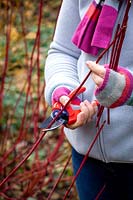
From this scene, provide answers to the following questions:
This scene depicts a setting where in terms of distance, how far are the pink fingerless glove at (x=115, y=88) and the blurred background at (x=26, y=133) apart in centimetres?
53

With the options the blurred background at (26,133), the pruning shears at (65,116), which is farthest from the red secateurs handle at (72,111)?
the blurred background at (26,133)

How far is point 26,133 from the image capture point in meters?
2.56

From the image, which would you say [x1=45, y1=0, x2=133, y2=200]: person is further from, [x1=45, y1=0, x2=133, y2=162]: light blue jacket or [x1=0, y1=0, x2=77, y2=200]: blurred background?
[x1=0, y1=0, x2=77, y2=200]: blurred background

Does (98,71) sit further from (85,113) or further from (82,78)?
(82,78)

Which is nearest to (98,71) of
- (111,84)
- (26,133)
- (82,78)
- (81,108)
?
(111,84)

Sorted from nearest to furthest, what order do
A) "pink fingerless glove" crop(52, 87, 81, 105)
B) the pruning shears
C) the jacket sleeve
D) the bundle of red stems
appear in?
the bundle of red stems → the pruning shears → "pink fingerless glove" crop(52, 87, 81, 105) → the jacket sleeve

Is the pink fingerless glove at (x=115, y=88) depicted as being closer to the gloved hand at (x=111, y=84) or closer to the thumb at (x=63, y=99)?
the gloved hand at (x=111, y=84)

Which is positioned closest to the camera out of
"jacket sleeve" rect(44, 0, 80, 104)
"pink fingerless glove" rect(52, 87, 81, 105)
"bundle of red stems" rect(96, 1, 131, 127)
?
"bundle of red stems" rect(96, 1, 131, 127)

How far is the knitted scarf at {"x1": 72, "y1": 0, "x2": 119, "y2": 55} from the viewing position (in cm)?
121

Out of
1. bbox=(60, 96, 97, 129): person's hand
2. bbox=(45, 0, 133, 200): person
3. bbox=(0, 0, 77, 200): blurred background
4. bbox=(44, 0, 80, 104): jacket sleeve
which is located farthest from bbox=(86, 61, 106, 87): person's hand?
bbox=(0, 0, 77, 200): blurred background

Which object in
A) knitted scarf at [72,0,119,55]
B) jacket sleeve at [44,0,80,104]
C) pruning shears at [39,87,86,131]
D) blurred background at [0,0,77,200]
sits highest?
knitted scarf at [72,0,119,55]

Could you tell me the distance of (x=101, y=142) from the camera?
1.29 m

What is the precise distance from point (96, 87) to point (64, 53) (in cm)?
30

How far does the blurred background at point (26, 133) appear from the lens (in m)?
2.14
